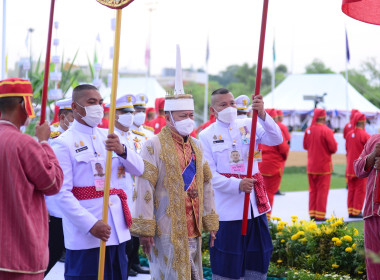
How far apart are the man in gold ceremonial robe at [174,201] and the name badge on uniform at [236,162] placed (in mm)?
769

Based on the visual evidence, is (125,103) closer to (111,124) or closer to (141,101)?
(141,101)

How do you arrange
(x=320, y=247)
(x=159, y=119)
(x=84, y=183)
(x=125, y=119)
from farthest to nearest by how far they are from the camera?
(x=159, y=119) → (x=320, y=247) → (x=125, y=119) → (x=84, y=183)

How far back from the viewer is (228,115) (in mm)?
6031

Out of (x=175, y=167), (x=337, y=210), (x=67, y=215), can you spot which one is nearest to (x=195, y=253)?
(x=175, y=167)

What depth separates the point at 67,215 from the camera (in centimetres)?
437

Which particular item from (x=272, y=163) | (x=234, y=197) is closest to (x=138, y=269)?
(x=234, y=197)

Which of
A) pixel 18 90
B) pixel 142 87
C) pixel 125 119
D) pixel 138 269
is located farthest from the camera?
pixel 142 87

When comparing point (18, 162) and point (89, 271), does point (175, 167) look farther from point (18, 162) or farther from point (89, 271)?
point (18, 162)

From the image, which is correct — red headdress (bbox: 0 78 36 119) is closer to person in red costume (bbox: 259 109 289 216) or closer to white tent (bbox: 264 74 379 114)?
person in red costume (bbox: 259 109 289 216)

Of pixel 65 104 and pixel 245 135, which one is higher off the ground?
pixel 65 104

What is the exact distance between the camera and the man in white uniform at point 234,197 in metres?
5.82

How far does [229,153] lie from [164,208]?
127 centimetres

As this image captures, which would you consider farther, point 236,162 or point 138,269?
point 138,269

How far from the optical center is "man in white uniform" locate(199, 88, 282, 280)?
229 inches
